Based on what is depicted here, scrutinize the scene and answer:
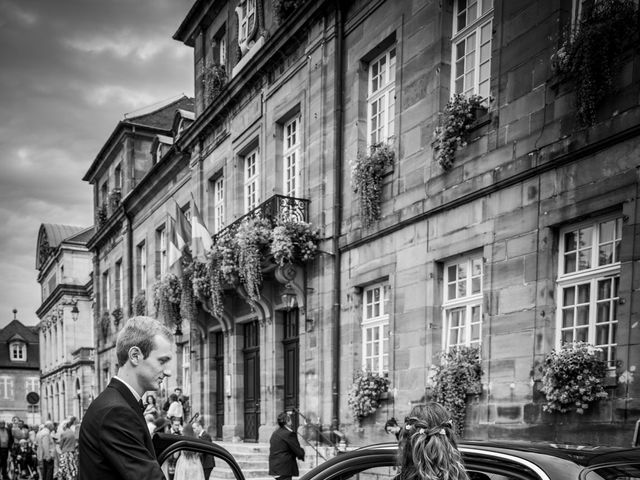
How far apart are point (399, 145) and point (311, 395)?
5.55 m

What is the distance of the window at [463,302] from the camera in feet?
31.8

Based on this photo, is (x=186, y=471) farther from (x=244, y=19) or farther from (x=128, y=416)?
(x=244, y=19)

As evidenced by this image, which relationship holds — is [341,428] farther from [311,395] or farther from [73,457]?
[73,457]

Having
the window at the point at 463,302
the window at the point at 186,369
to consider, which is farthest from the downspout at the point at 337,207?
the window at the point at 186,369

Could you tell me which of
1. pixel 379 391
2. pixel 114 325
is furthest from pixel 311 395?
pixel 114 325

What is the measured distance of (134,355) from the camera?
253 cm

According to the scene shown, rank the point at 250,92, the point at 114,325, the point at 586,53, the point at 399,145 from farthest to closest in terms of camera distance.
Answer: the point at 114,325 < the point at 250,92 < the point at 399,145 < the point at 586,53

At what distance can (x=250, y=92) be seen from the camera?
56.2 ft

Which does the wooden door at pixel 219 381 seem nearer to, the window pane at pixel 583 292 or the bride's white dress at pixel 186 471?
the bride's white dress at pixel 186 471

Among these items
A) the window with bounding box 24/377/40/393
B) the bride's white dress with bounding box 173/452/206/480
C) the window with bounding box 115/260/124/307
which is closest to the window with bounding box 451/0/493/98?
the bride's white dress with bounding box 173/452/206/480

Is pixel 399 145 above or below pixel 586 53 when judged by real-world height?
below

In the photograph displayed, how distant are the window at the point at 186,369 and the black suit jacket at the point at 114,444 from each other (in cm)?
1963

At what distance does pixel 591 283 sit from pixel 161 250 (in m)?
19.8

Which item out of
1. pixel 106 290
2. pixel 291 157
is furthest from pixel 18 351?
pixel 291 157
